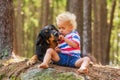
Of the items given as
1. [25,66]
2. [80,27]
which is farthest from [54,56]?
[80,27]

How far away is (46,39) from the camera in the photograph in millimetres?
6926

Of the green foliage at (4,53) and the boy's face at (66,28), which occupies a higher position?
the boy's face at (66,28)

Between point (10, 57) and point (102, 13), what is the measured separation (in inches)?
503

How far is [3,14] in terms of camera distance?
9008 mm

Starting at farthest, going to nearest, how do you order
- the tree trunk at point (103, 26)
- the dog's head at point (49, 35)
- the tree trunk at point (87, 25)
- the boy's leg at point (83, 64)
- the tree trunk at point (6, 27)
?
the tree trunk at point (103, 26) → the tree trunk at point (87, 25) → the tree trunk at point (6, 27) → the dog's head at point (49, 35) → the boy's leg at point (83, 64)

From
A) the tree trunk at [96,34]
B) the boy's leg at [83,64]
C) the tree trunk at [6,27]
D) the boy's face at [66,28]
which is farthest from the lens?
the tree trunk at [96,34]

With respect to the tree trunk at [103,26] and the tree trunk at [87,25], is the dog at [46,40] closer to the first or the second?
the tree trunk at [87,25]

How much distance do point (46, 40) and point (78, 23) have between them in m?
7.36

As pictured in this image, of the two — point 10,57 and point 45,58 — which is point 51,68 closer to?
point 45,58

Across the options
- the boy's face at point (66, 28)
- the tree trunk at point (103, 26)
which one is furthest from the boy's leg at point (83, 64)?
the tree trunk at point (103, 26)

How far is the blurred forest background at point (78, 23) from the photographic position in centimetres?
908

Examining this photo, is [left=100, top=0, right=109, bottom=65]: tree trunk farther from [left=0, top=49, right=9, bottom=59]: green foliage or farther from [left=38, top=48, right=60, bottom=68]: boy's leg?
[left=38, top=48, right=60, bottom=68]: boy's leg

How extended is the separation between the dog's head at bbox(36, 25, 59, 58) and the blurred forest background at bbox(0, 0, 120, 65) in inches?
80.1

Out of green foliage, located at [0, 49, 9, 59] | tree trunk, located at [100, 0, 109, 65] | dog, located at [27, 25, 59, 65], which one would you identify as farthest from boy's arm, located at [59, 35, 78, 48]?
tree trunk, located at [100, 0, 109, 65]
